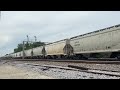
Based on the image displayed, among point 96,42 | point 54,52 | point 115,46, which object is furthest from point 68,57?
point 115,46

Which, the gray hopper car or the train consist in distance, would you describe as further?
the train consist in distance

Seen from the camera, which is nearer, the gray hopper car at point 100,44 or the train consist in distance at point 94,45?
the gray hopper car at point 100,44

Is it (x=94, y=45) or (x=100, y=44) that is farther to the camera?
(x=94, y=45)
